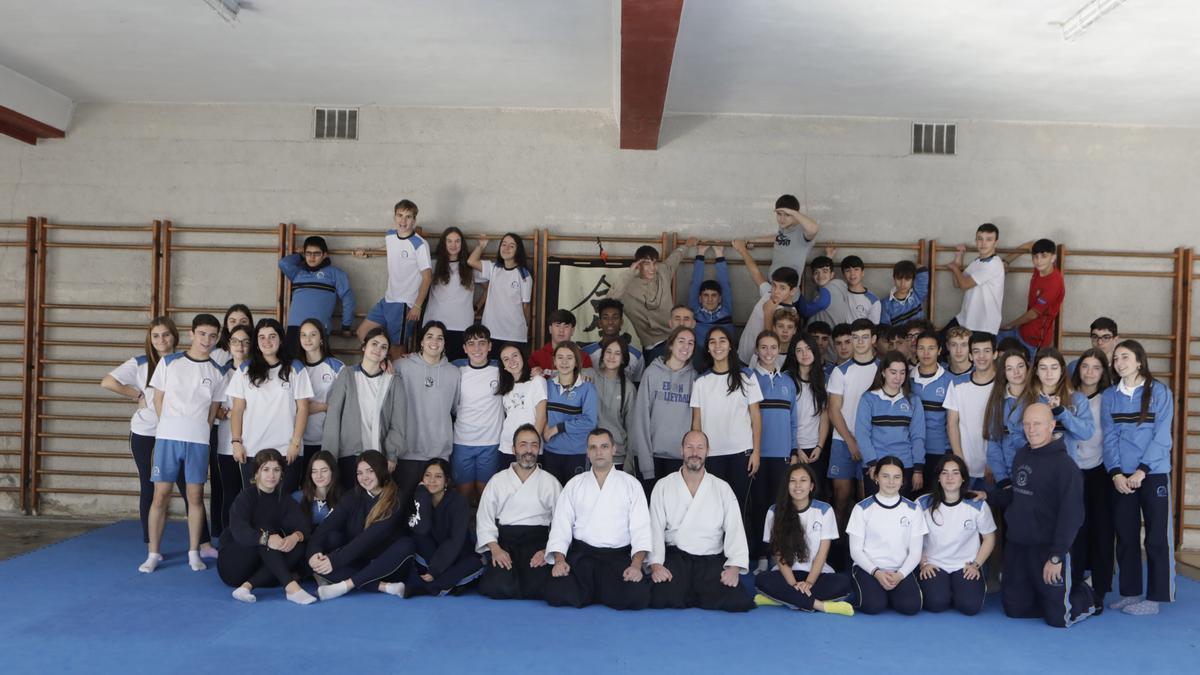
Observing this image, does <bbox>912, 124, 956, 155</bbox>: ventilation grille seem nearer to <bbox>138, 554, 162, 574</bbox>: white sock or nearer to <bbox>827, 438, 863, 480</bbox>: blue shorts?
<bbox>827, 438, 863, 480</bbox>: blue shorts

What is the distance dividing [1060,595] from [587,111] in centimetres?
470

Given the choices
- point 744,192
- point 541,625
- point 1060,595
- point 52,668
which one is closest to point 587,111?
point 744,192

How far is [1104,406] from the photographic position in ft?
16.7

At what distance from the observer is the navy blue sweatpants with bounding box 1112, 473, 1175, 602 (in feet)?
16.3

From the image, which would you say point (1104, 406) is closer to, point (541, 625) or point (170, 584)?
point (541, 625)

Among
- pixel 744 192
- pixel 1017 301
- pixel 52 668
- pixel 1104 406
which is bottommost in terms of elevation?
pixel 52 668

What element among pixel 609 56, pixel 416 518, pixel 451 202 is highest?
pixel 609 56

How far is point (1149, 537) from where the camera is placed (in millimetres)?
5000

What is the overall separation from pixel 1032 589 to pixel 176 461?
491 cm

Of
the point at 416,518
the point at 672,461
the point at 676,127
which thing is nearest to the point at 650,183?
the point at 676,127

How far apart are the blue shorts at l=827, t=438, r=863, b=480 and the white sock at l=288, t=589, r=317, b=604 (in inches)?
124

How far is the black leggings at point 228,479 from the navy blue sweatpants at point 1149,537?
526cm

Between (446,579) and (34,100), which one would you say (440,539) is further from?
(34,100)

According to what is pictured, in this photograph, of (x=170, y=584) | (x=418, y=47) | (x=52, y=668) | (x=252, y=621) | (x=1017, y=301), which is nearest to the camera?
(x=52, y=668)
